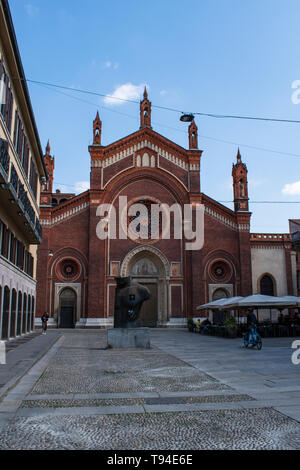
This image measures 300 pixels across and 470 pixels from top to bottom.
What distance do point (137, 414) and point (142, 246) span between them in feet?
102

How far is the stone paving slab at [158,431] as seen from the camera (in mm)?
4781

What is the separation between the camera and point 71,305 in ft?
120

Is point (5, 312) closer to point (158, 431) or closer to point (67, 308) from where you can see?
point (158, 431)

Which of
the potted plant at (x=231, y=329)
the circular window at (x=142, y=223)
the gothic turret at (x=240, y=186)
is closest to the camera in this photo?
the potted plant at (x=231, y=329)

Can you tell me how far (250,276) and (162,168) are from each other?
13.0 meters

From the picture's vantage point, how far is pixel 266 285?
4006 centimetres

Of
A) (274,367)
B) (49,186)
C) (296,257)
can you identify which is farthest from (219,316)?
(274,367)

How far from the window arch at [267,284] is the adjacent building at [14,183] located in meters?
22.6

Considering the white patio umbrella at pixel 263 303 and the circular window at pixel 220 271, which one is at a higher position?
the circular window at pixel 220 271

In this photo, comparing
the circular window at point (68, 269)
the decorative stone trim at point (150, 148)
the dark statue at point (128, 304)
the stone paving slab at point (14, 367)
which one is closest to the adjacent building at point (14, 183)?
the stone paving slab at point (14, 367)

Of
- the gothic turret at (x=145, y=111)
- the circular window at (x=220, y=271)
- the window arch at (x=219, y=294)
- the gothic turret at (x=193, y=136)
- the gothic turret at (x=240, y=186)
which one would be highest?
the gothic turret at (x=145, y=111)

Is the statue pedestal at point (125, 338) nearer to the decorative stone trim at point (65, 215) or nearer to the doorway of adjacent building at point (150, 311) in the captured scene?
the doorway of adjacent building at point (150, 311)

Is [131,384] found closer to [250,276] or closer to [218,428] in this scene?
[218,428]

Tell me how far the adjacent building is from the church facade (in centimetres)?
931
